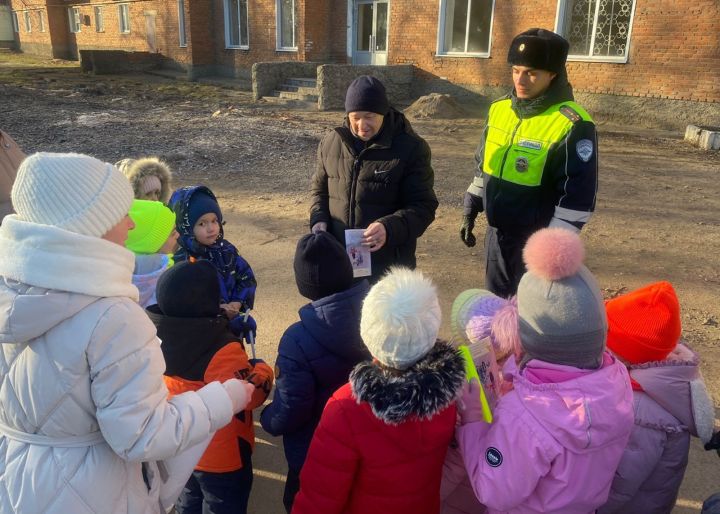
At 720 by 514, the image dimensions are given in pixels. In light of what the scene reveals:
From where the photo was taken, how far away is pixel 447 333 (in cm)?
403

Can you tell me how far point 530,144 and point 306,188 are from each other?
16.3ft

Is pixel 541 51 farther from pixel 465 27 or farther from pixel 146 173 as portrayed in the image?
pixel 465 27

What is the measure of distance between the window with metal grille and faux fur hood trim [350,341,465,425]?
121ft

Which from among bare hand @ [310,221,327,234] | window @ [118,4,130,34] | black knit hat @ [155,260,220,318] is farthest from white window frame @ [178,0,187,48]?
black knit hat @ [155,260,220,318]

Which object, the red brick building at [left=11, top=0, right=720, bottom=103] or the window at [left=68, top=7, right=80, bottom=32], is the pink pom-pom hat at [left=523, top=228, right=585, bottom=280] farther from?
the window at [left=68, top=7, right=80, bottom=32]

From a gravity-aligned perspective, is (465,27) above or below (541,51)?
above

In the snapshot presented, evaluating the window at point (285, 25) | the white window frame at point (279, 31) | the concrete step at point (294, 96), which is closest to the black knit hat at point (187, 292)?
the concrete step at point (294, 96)

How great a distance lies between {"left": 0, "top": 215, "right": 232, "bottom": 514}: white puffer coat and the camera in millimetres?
1382

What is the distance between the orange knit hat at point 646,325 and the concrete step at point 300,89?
48.4ft

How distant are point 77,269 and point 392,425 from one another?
94 cm

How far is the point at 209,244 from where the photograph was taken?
2.93 m

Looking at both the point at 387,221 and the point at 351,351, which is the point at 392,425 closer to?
the point at 351,351

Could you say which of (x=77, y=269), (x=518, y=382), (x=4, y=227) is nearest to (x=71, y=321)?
(x=77, y=269)

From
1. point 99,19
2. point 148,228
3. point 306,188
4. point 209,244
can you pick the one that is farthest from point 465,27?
point 99,19
